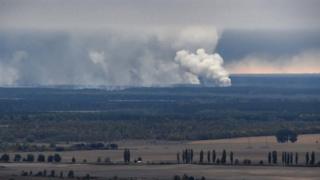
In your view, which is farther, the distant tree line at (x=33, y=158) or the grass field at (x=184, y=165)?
the distant tree line at (x=33, y=158)

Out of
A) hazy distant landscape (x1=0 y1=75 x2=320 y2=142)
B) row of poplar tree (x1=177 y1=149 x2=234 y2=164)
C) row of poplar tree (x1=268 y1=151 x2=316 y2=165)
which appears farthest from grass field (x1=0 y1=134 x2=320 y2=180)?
hazy distant landscape (x1=0 y1=75 x2=320 y2=142)

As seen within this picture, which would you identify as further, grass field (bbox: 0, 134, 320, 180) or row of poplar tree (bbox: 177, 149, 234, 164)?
row of poplar tree (bbox: 177, 149, 234, 164)

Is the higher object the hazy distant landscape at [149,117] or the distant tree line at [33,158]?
the hazy distant landscape at [149,117]

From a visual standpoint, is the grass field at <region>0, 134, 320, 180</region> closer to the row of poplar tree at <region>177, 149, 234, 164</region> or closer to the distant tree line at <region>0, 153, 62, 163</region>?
the row of poplar tree at <region>177, 149, 234, 164</region>

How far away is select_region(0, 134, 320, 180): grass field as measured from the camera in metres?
85.5

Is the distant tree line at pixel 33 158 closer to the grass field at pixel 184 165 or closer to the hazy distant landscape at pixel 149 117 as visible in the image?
the grass field at pixel 184 165

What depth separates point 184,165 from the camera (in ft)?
300

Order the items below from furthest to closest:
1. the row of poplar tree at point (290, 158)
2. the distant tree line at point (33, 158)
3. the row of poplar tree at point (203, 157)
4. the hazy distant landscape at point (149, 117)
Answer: the hazy distant landscape at point (149, 117), the distant tree line at point (33, 158), the row of poplar tree at point (203, 157), the row of poplar tree at point (290, 158)

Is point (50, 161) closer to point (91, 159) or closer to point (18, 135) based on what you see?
point (91, 159)

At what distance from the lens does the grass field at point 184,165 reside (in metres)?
85.5

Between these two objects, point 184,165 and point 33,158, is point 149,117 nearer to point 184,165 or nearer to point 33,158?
point 33,158

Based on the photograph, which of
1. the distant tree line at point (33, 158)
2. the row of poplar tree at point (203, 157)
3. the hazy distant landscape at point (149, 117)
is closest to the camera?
the row of poplar tree at point (203, 157)

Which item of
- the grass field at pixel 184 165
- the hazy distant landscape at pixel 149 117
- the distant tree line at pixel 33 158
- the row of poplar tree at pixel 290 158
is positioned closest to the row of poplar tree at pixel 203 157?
the grass field at pixel 184 165

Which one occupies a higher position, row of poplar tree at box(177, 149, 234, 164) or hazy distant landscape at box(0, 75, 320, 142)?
hazy distant landscape at box(0, 75, 320, 142)
